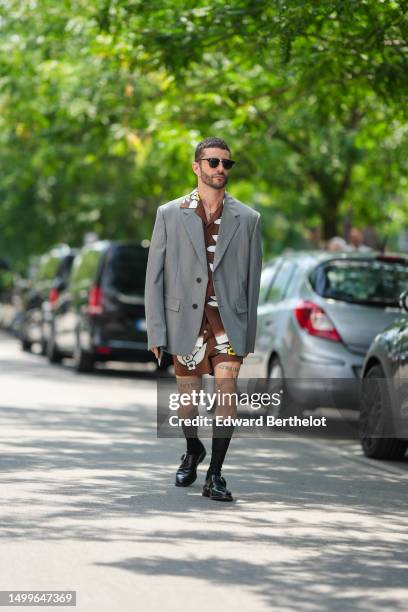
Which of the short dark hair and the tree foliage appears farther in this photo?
the tree foliage

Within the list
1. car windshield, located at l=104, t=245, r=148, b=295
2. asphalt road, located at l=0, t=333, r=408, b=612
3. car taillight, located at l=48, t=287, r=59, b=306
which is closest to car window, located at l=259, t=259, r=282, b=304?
asphalt road, located at l=0, t=333, r=408, b=612

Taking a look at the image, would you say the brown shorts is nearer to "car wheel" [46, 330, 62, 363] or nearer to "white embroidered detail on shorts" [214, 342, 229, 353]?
"white embroidered detail on shorts" [214, 342, 229, 353]

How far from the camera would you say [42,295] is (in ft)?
92.7

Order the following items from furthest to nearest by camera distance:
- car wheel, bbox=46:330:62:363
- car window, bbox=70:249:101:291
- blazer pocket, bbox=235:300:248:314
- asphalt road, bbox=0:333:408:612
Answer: car wheel, bbox=46:330:62:363 → car window, bbox=70:249:101:291 → blazer pocket, bbox=235:300:248:314 → asphalt road, bbox=0:333:408:612

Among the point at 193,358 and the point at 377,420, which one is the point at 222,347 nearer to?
the point at 193,358

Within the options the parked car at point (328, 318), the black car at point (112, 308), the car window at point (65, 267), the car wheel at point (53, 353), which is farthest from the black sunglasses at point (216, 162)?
the car window at point (65, 267)

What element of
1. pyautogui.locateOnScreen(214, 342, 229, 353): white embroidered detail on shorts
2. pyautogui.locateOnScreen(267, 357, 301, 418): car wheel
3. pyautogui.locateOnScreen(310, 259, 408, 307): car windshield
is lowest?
pyautogui.locateOnScreen(267, 357, 301, 418): car wheel

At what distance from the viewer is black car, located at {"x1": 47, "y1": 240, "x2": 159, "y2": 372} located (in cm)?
2114

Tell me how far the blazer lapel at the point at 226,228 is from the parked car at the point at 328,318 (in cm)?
429

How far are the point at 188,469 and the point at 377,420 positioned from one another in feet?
8.67

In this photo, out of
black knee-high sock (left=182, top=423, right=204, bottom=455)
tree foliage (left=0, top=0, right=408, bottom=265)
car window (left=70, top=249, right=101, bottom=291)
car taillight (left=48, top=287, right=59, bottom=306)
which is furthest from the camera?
car taillight (left=48, top=287, right=59, bottom=306)

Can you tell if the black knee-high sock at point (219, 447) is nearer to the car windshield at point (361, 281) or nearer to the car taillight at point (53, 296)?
the car windshield at point (361, 281)

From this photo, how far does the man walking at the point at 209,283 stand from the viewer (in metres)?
8.74

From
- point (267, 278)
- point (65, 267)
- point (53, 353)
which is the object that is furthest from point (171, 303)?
point (65, 267)
